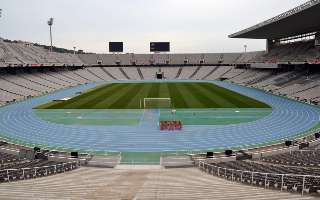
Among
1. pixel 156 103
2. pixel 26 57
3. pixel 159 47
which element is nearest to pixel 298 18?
pixel 156 103

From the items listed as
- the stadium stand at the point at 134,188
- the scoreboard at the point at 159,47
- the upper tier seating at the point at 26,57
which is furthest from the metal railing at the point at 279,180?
the scoreboard at the point at 159,47

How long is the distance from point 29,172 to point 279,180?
10.3m

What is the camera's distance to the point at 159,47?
111062 mm

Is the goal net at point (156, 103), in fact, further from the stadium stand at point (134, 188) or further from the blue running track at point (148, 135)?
the stadium stand at point (134, 188)

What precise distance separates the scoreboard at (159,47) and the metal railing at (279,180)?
9652 centimetres

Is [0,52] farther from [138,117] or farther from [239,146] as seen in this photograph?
[239,146]

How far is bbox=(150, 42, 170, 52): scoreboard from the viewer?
111 m

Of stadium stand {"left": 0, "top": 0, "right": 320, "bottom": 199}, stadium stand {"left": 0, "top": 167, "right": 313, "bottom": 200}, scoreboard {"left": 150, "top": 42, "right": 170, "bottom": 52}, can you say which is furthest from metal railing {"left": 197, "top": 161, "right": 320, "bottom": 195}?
scoreboard {"left": 150, "top": 42, "right": 170, "bottom": 52}

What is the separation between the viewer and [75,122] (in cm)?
3453

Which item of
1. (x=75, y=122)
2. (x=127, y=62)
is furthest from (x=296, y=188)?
(x=127, y=62)

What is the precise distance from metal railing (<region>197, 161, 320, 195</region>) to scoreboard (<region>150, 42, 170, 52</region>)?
317 ft

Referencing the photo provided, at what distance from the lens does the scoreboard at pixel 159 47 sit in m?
111

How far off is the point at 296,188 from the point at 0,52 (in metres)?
68.8

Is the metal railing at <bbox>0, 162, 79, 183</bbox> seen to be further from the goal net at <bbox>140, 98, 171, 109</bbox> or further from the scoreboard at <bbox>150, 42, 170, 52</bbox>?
the scoreboard at <bbox>150, 42, 170, 52</bbox>
